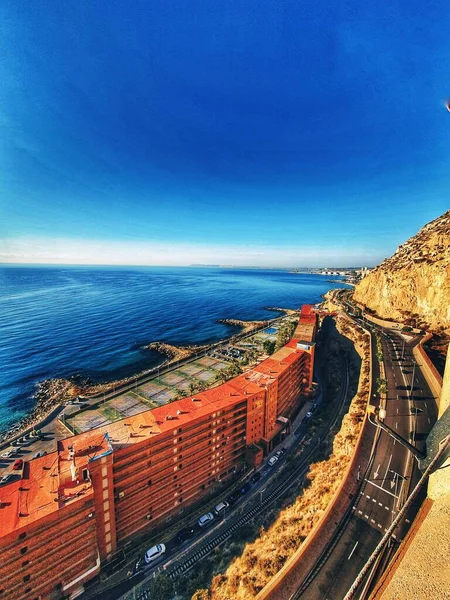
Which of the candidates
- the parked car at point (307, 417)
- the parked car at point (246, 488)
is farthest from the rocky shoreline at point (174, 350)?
the parked car at point (246, 488)

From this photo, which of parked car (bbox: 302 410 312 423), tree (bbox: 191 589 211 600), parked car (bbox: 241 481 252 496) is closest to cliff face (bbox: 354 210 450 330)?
parked car (bbox: 302 410 312 423)

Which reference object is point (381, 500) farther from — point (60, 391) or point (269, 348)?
point (60, 391)

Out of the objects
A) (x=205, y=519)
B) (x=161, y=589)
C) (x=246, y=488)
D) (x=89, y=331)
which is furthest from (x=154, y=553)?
(x=89, y=331)

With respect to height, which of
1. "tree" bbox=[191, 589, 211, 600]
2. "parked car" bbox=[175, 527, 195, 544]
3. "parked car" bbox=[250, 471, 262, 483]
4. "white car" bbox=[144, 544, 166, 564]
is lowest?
"parked car" bbox=[175, 527, 195, 544]

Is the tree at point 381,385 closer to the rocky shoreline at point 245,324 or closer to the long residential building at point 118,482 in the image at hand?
the long residential building at point 118,482

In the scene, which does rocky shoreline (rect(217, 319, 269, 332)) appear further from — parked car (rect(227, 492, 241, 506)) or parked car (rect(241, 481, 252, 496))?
parked car (rect(227, 492, 241, 506))

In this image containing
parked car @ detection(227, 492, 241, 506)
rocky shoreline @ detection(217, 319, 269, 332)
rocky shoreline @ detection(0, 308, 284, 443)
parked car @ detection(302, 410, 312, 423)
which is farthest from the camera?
rocky shoreline @ detection(217, 319, 269, 332)

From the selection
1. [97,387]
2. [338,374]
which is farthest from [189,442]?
[338,374]
